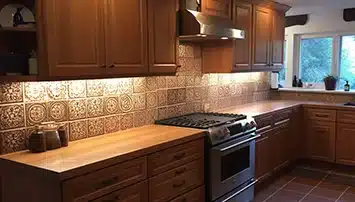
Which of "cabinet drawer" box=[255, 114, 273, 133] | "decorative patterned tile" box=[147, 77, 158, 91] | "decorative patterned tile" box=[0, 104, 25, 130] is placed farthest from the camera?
"cabinet drawer" box=[255, 114, 273, 133]

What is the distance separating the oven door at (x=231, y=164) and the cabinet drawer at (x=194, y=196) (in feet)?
0.30

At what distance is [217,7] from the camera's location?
3.74 meters

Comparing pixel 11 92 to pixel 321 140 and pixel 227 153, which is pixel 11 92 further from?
pixel 321 140

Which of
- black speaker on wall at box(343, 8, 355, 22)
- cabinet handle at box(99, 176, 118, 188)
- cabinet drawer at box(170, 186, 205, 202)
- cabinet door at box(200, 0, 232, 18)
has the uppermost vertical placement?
black speaker on wall at box(343, 8, 355, 22)

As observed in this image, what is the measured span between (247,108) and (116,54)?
94.2 inches

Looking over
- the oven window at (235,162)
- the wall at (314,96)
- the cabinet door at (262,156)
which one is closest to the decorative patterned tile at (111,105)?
the oven window at (235,162)

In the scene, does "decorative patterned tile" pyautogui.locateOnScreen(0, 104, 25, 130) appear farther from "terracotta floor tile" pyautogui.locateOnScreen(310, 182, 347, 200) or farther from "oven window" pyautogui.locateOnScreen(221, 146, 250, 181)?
"terracotta floor tile" pyautogui.locateOnScreen(310, 182, 347, 200)

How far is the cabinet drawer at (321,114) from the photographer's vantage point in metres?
4.87

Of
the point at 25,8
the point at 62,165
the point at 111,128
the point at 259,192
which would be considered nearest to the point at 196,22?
the point at 111,128

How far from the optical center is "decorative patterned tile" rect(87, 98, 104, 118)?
9.32 feet

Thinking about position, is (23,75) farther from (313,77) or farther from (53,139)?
(313,77)

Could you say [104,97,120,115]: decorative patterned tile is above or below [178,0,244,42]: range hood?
below

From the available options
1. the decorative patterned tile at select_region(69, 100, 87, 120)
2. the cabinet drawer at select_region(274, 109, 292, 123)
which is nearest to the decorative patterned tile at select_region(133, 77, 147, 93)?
the decorative patterned tile at select_region(69, 100, 87, 120)

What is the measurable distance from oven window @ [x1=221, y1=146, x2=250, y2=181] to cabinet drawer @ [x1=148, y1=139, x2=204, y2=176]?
1.27 ft
